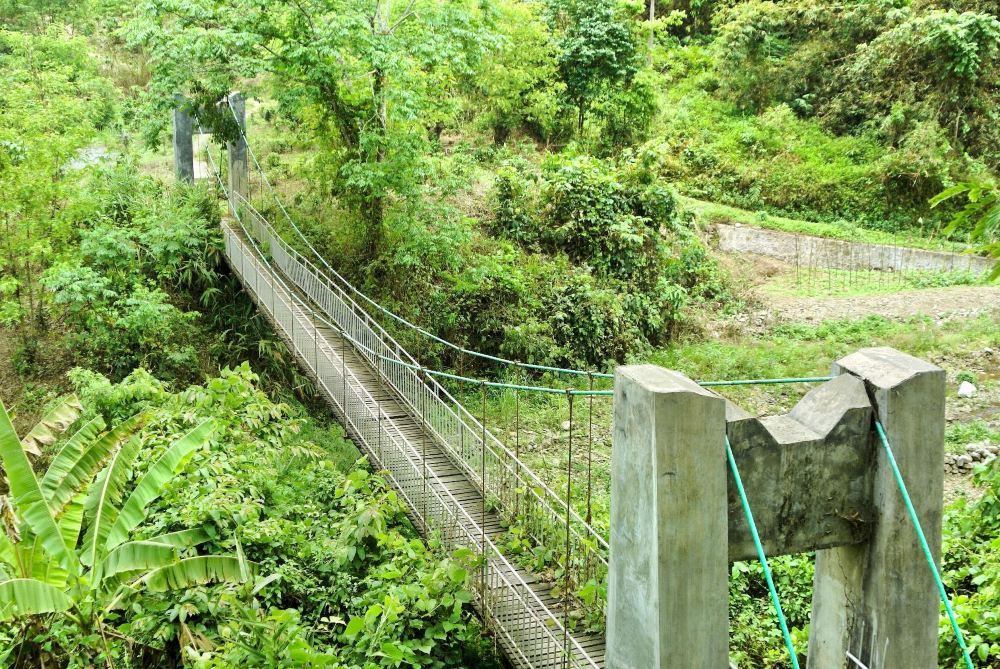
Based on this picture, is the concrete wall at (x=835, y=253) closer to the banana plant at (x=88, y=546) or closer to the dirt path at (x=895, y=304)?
the dirt path at (x=895, y=304)

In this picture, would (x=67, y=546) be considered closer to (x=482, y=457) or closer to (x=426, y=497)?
(x=426, y=497)

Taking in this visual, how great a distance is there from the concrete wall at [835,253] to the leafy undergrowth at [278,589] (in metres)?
12.5

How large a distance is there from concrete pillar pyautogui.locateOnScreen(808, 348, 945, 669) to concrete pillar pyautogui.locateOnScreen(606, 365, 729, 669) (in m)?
0.57

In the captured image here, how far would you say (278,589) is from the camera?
5887 mm

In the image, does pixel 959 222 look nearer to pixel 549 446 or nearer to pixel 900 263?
pixel 549 446

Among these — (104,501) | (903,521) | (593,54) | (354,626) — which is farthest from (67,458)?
(593,54)

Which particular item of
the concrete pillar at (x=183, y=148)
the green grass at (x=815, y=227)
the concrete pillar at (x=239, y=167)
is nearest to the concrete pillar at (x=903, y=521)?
the concrete pillar at (x=239, y=167)

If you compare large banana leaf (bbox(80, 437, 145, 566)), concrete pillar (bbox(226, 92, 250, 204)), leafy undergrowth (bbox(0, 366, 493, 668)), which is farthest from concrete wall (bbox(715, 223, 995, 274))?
large banana leaf (bbox(80, 437, 145, 566))

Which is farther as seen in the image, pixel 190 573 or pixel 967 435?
pixel 967 435

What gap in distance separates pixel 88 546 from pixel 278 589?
1.22 meters

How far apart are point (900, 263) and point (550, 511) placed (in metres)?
13.7

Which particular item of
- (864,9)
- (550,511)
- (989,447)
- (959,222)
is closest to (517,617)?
(550,511)

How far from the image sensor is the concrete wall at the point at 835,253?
16719 mm

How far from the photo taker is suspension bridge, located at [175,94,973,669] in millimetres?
5016
